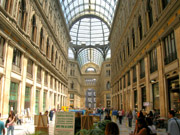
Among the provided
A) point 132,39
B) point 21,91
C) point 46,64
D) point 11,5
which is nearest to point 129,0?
point 132,39

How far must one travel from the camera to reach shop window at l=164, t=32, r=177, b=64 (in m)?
13.4

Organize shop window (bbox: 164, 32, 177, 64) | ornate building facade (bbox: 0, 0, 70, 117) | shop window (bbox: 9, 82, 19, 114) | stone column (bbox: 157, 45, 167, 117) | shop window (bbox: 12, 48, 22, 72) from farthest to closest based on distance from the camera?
shop window (bbox: 12, 48, 22, 72) → shop window (bbox: 9, 82, 19, 114) → ornate building facade (bbox: 0, 0, 70, 117) → stone column (bbox: 157, 45, 167, 117) → shop window (bbox: 164, 32, 177, 64)

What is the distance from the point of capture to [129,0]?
94.0 feet

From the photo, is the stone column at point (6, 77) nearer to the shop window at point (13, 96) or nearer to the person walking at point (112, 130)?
the shop window at point (13, 96)

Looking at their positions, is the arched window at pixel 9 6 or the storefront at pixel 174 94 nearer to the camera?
the storefront at pixel 174 94

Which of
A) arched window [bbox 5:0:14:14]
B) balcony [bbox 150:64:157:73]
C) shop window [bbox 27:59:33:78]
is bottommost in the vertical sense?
balcony [bbox 150:64:157:73]

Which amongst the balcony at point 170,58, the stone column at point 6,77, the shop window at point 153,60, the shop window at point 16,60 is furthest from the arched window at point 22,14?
the balcony at point 170,58

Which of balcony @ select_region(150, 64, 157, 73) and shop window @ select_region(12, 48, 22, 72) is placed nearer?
balcony @ select_region(150, 64, 157, 73)

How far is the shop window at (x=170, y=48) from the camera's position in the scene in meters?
13.4

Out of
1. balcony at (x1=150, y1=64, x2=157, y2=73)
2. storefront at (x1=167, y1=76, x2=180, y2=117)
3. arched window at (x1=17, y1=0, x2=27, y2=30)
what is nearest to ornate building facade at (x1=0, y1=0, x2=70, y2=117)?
arched window at (x1=17, y1=0, x2=27, y2=30)

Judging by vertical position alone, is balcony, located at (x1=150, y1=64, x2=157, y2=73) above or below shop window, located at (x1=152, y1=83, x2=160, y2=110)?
above

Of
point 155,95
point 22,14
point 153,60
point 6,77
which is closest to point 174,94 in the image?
point 155,95

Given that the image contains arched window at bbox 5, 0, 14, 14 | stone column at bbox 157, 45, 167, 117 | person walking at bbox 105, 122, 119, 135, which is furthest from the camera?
arched window at bbox 5, 0, 14, 14

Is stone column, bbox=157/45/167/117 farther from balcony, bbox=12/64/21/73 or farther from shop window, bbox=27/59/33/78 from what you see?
shop window, bbox=27/59/33/78
